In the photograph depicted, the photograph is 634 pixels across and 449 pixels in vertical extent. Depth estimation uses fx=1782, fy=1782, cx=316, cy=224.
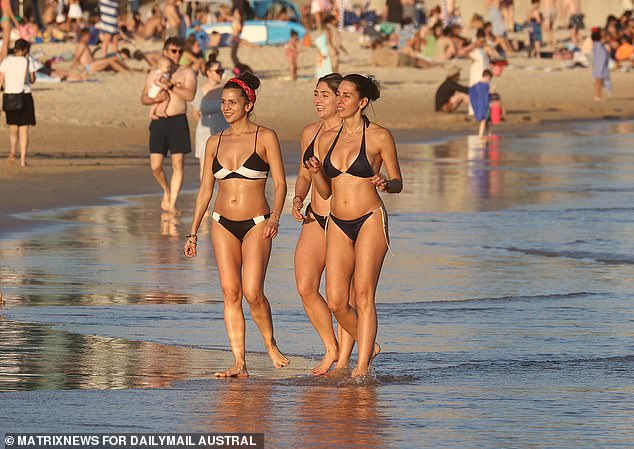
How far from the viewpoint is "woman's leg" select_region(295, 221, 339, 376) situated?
9539 millimetres

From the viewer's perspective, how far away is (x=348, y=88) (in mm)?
9414

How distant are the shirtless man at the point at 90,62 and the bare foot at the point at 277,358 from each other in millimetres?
32610

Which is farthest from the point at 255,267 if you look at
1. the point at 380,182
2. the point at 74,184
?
the point at 74,184

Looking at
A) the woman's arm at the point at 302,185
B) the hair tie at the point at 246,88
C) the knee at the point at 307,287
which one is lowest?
the knee at the point at 307,287

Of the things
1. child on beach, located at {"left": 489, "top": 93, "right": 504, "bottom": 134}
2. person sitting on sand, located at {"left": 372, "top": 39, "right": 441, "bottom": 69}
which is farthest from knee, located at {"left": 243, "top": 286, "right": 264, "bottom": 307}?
person sitting on sand, located at {"left": 372, "top": 39, "right": 441, "bottom": 69}

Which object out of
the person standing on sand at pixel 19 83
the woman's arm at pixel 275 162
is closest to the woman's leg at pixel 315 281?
the woman's arm at pixel 275 162

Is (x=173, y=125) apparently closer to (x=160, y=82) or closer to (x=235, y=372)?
(x=160, y=82)

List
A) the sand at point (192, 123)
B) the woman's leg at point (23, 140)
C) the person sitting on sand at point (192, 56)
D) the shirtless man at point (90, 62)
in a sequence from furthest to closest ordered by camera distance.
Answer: the shirtless man at point (90, 62) → the person sitting on sand at point (192, 56) → the woman's leg at point (23, 140) → the sand at point (192, 123)

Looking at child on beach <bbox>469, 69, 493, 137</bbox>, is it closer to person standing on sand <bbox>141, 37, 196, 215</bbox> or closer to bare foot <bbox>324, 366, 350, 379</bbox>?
person standing on sand <bbox>141, 37, 196, 215</bbox>

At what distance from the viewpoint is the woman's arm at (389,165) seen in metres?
9.20

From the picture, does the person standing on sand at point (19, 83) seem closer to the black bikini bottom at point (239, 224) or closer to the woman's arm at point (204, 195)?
the woman's arm at point (204, 195)

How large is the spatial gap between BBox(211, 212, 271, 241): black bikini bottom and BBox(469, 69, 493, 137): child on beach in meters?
20.7

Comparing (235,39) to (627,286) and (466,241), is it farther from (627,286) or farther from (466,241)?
(627,286)

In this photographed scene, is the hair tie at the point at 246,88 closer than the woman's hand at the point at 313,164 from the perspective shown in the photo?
No
